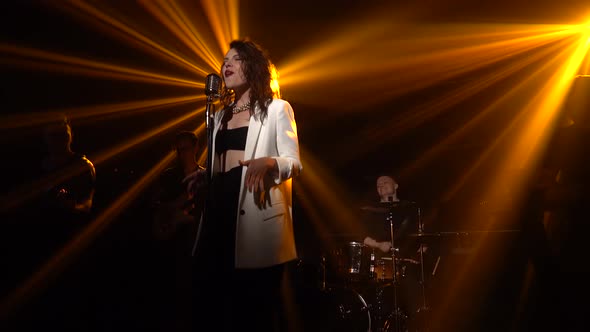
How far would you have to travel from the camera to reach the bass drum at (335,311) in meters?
5.43

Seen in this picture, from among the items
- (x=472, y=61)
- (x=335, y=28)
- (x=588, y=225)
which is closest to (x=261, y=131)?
(x=588, y=225)

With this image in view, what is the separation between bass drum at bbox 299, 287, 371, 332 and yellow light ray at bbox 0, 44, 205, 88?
3.32 meters

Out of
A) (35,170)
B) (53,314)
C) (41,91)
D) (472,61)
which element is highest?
(472,61)

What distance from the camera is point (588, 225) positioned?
1.60 metres

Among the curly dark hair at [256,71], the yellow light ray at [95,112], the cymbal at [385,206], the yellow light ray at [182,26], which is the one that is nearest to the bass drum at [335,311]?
the cymbal at [385,206]

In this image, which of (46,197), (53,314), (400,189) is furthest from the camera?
(400,189)

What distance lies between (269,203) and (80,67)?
452 centimetres

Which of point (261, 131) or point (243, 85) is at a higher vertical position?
point (243, 85)

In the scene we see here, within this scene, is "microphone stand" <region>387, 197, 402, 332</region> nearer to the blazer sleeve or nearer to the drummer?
the drummer

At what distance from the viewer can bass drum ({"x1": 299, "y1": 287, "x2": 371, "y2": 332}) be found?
5.43 metres

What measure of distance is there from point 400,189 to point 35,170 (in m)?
6.31

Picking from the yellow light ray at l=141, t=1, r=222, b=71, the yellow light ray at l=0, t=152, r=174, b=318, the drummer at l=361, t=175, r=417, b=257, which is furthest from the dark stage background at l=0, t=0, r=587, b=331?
the drummer at l=361, t=175, r=417, b=257

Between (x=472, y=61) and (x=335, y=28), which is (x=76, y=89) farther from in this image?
(x=472, y=61)

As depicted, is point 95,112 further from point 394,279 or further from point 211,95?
point 394,279
